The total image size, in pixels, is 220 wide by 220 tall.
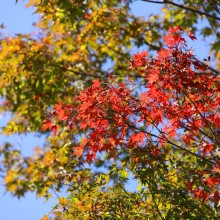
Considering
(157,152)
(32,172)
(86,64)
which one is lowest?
(157,152)

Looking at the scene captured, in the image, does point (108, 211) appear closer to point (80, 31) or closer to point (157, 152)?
point (157, 152)

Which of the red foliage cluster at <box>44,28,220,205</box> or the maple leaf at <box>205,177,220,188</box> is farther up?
the red foliage cluster at <box>44,28,220,205</box>

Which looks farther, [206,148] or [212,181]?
[206,148]

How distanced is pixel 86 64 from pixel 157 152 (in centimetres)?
642

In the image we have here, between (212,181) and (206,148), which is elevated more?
(206,148)

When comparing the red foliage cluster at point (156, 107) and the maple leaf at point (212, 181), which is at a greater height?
the red foliage cluster at point (156, 107)

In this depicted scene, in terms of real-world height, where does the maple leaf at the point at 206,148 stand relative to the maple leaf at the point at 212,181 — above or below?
above

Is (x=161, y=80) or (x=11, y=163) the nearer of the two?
(x=161, y=80)

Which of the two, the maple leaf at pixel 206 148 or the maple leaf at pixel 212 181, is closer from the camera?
the maple leaf at pixel 212 181

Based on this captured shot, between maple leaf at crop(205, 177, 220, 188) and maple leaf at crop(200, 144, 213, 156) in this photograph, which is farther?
maple leaf at crop(200, 144, 213, 156)

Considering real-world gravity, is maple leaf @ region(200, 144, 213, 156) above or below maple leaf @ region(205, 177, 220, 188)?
above

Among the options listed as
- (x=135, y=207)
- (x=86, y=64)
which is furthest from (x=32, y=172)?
(x=135, y=207)

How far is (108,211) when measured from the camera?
4961 millimetres

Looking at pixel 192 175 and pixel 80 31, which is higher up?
pixel 80 31
